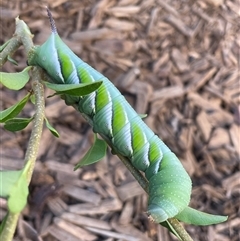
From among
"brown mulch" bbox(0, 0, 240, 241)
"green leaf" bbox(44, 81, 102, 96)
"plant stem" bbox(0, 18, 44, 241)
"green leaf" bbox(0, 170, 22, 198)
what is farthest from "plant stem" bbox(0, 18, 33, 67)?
"brown mulch" bbox(0, 0, 240, 241)

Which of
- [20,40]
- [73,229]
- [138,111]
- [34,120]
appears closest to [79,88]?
[34,120]

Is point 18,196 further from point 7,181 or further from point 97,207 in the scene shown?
point 97,207

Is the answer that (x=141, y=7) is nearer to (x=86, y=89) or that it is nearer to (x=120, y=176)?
(x=120, y=176)

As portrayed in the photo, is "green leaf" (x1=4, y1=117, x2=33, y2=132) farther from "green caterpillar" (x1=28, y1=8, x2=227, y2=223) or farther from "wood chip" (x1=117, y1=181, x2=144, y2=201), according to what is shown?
"wood chip" (x1=117, y1=181, x2=144, y2=201)

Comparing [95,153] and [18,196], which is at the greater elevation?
[18,196]

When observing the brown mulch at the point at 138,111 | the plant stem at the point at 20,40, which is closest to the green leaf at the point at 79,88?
Result: the plant stem at the point at 20,40

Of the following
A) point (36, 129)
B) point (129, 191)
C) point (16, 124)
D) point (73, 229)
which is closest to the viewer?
point (36, 129)
